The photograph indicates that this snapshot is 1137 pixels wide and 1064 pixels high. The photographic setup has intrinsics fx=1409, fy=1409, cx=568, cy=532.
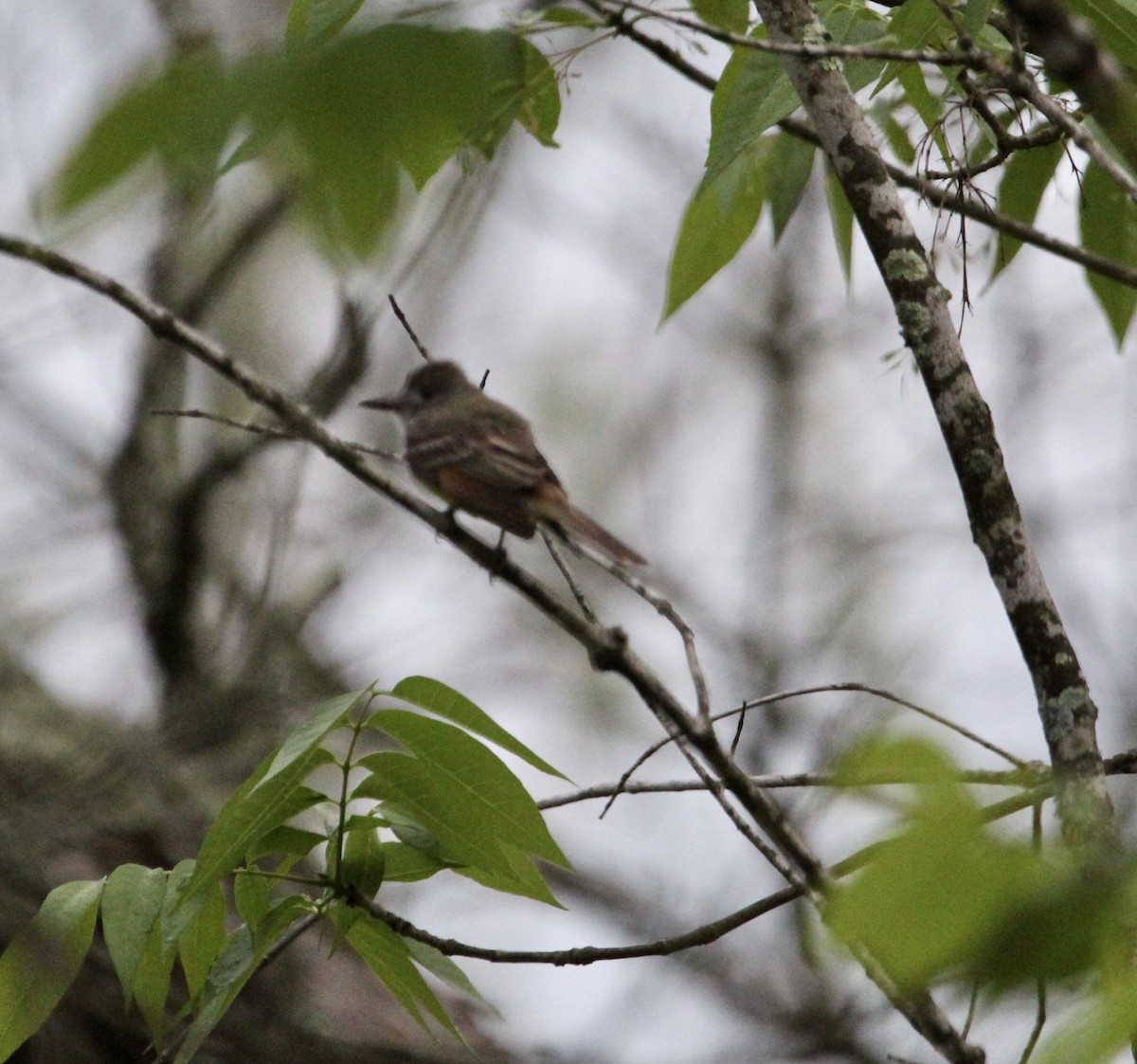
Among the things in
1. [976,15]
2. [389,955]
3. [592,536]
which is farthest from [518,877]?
[592,536]

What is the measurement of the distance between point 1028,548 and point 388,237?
5.29 ft

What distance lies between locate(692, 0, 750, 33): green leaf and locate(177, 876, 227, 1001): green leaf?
6.57 ft

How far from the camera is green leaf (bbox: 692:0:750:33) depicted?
116 inches

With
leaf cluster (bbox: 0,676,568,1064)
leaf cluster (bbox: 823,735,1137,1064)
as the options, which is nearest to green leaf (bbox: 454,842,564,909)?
leaf cluster (bbox: 0,676,568,1064)

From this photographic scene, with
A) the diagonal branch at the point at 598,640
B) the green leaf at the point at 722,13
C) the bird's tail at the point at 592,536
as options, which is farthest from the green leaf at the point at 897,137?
the diagonal branch at the point at 598,640

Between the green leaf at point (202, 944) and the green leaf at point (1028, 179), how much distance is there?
2.10 m

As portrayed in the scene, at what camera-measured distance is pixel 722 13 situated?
294 cm

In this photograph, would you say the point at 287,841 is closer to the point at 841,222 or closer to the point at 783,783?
the point at 783,783

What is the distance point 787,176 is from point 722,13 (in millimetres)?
549

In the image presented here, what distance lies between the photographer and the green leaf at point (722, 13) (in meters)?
2.94

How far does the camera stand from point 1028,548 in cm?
238

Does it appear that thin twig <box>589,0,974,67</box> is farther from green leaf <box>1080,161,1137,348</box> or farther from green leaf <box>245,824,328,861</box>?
green leaf <box>245,824,328,861</box>

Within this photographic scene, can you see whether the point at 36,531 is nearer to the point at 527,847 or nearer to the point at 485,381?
the point at 485,381

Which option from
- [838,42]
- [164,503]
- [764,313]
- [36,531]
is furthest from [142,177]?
[764,313]
